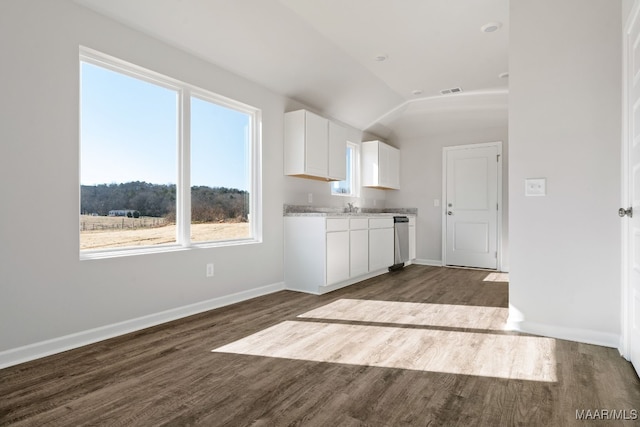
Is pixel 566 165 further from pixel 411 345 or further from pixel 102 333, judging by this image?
pixel 102 333

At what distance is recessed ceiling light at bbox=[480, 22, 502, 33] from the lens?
3.43 m

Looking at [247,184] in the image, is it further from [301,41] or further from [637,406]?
[637,406]

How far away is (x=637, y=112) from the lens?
2105 mm

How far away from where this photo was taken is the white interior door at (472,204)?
19.2ft

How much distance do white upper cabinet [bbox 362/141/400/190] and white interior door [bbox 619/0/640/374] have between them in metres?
3.88

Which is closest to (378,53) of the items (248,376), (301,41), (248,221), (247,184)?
(301,41)

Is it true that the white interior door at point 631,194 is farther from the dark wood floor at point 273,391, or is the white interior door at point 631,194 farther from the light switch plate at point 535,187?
the light switch plate at point 535,187

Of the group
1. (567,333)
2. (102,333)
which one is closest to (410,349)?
(567,333)

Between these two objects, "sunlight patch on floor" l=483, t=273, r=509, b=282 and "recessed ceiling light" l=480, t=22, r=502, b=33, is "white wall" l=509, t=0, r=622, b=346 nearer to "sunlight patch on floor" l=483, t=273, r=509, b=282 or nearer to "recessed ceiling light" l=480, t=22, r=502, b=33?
"recessed ceiling light" l=480, t=22, r=502, b=33

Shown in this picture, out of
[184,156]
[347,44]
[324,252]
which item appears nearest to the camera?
[184,156]

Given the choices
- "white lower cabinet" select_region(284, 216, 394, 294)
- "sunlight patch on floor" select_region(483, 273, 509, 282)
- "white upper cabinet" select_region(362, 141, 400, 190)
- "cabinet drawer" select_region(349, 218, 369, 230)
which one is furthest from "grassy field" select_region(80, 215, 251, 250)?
"sunlight patch on floor" select_region(483, 273, 509, 282)

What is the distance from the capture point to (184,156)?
3367mm

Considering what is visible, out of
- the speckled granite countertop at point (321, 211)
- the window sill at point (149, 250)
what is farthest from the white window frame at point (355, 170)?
the window sill at point (149, 250)

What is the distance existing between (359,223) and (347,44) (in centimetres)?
215
